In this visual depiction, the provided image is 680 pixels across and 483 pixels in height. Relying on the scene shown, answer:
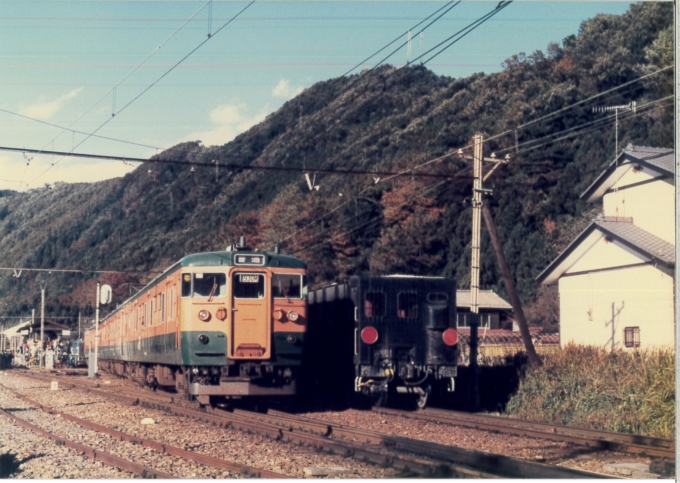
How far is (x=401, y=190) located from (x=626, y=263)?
3135cm

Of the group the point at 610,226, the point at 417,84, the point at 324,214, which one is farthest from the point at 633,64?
the point at 417,84

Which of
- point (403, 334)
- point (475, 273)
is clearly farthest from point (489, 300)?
point (403, 334)

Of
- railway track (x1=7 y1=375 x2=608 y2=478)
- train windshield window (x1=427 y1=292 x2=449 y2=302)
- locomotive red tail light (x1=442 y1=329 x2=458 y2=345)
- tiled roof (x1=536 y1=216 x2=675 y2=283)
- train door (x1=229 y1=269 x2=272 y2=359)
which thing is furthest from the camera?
tiled roof (x1=536 y1=216 x2=675 y2=283)

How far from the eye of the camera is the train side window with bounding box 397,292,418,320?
17.0 m

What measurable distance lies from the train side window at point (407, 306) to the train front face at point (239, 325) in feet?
6.82

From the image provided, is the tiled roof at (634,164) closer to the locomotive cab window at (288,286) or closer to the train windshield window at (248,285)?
the locomotive cab window at (288,286)

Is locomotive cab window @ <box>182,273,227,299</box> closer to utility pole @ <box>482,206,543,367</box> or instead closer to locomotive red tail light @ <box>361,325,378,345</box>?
locomotive red tail light @ <box>361,325,378,345</box>

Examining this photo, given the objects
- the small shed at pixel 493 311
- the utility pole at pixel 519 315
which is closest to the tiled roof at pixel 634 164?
the utility pole at pixel 519 315

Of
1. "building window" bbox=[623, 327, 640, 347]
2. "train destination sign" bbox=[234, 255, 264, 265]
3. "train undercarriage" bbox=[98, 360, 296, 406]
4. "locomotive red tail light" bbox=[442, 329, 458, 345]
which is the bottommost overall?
"train undercarriage" bbox=[98, 360, 296, 406]

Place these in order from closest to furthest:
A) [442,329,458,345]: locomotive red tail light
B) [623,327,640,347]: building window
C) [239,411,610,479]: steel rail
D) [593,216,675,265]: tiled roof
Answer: [239,411,610,479]: steel rail < [442,329,458,345]: locomotive red tail light < [593,216,675,265]: tiled roof < [623,327,640,347]: building window

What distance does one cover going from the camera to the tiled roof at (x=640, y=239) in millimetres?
24203

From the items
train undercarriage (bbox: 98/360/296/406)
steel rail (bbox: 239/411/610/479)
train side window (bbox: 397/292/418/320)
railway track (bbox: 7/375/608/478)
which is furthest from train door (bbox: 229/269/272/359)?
train side window (bbox: 397/292/418/320)

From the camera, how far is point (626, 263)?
1035 inches

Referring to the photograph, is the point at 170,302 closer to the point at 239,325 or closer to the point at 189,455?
the point at 239,325
